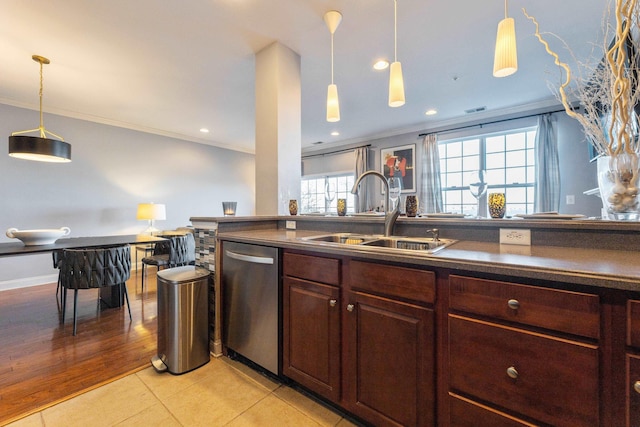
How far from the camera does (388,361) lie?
115cm

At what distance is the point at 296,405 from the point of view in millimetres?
1470

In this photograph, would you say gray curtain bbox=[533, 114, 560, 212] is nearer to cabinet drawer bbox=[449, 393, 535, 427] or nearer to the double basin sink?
the double basin sink

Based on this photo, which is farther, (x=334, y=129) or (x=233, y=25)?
(x=334, y=129)

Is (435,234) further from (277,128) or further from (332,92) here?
(277,128)

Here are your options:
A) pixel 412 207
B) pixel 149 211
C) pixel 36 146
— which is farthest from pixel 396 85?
pixel 149 211

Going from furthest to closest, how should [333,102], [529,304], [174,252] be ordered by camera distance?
[174,252] → [333,102] → [529,304]

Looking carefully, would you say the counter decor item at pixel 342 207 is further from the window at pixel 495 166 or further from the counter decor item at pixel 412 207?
the window at pixel 495 166

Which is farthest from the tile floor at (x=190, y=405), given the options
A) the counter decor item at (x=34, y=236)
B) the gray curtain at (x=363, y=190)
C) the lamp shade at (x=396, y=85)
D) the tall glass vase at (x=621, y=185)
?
the gray curtain at (x=363, y=190)

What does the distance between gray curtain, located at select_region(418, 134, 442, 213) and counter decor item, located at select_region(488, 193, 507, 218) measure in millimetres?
3517

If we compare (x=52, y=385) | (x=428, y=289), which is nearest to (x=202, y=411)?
(x=52, y=385)

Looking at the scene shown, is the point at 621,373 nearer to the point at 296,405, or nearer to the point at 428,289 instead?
the point at 428,289

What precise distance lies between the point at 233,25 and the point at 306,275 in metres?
2.21

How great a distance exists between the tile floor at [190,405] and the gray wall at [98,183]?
143 inches

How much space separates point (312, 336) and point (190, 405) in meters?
0.80
